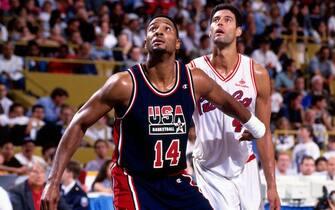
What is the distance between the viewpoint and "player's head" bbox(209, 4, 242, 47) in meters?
6.82

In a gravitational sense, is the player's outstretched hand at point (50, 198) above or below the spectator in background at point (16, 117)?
below

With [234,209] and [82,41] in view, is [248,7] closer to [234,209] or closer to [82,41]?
[82,41]

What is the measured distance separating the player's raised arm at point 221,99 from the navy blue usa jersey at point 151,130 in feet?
0.56

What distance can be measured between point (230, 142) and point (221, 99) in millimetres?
1107

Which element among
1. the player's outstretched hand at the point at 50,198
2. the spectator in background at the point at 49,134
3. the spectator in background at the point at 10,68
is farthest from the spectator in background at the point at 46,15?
the player's outstretched hand at the point at 50,198

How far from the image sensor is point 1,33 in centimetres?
1484

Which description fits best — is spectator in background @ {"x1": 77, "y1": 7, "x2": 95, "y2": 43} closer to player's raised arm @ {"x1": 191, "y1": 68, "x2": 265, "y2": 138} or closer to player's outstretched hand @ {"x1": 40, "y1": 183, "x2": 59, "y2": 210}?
player's raised arm @ {"x1": 191, "y1": 68, "x2": 265, "y2": 138}

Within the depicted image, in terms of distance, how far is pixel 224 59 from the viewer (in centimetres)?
686

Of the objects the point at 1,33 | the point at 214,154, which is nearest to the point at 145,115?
the point at 214,154

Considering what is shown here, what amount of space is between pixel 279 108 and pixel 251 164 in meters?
8.92

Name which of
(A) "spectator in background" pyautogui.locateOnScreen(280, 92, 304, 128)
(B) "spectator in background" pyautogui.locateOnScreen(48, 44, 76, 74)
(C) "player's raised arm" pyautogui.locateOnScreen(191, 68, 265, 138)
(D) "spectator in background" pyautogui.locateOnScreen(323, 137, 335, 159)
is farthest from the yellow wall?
(C) "player's raised arm" pyautogui.locateOnScreen(191, 68, 265, 138)

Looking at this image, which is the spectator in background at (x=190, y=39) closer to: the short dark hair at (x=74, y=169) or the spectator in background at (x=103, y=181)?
the spectator in background at (x=103, y=181)

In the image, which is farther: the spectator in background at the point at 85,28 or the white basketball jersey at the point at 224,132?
the spectator in background at the point at 85,28

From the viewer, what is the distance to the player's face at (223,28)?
6824 millimetres
